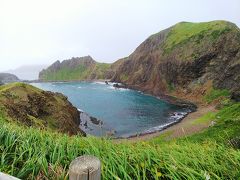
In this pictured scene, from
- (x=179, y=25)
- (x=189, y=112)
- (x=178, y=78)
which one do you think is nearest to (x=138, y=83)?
(x=178, y=78)

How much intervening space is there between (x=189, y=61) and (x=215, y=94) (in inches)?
836

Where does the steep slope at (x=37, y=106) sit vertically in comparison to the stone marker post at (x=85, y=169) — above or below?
below

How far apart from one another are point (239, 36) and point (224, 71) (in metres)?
16.3

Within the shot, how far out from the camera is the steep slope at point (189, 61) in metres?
107

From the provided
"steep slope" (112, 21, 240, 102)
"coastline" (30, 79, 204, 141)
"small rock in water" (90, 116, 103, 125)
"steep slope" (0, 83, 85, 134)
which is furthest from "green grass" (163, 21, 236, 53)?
"steep slope" (0, 83, 85, 134)

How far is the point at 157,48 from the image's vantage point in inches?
5625

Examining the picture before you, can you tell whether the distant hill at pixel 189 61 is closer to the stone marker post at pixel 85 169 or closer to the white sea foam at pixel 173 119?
the white sea foam at pixel 173 119

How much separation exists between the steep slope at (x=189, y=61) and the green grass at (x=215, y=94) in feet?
5.33

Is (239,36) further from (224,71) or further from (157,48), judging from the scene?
(157,48)

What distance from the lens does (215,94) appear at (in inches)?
3903

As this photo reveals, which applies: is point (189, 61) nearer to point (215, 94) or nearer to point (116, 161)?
point (215, 94)

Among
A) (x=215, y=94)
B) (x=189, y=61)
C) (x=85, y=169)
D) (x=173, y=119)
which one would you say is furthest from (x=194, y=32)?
(x=85, y=169)

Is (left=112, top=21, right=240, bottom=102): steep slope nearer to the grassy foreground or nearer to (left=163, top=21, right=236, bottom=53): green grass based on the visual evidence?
A: (left=163, top=21, right=236, bottom=53): green grass

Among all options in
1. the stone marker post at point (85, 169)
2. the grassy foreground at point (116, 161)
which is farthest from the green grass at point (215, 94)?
the stone marker post at point (85, 169)
